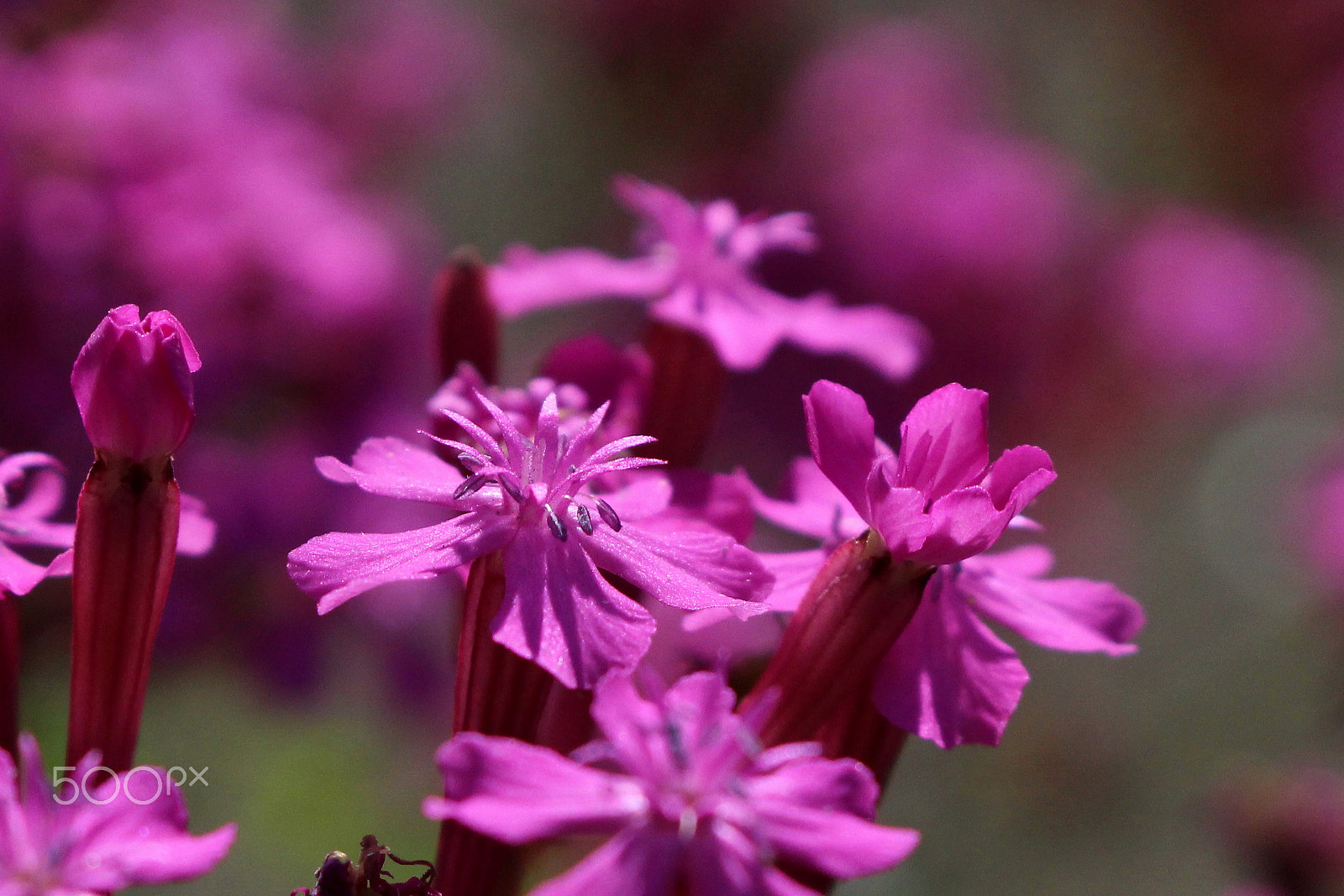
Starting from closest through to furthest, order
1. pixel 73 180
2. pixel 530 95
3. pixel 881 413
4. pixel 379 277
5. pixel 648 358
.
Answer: pixel 648 358 < pixel 73 180 < pixel 379 277 < pixel 881 413 < pixel 530 95

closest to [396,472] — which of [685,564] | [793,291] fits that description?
[685,564]

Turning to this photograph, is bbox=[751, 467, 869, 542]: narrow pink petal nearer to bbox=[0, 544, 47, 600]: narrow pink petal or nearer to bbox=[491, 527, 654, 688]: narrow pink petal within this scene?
bbox=[491, 527, 654, 688]: narrow pink petal

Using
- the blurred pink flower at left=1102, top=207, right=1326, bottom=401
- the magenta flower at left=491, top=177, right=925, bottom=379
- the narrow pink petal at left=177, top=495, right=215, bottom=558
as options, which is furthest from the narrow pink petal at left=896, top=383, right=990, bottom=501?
the blurred pink flower at left=1102, top=207, right=1326, bottom=401

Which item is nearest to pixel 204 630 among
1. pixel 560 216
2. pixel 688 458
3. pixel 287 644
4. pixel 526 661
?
pixel 287 644

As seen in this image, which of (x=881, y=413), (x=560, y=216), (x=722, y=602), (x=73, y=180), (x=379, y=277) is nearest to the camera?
(x=722, y=602)

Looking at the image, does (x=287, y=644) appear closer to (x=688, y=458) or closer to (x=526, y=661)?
(x=688, y=458)

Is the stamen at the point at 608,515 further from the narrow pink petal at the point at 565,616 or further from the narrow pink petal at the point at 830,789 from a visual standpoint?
→ the narrow pink petal at the point at 830,789
